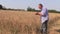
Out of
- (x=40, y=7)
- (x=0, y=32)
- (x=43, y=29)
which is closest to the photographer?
(x=0, y=32)

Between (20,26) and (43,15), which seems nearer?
(43,15)

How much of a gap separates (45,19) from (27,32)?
109cm

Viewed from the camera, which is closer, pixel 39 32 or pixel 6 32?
pixel 6 32

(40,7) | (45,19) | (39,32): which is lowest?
(39,32)

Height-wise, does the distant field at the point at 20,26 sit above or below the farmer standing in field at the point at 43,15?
below

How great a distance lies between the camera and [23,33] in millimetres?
10461

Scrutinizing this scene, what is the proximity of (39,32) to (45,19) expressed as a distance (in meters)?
1.21

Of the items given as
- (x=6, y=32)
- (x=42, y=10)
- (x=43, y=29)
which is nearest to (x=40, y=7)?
(x=42, y=10)

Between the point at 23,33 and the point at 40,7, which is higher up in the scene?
the point at 40,7

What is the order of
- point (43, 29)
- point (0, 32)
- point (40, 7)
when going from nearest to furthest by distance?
1. point (0, 32)
2. point (40, 7)
3. point (43, 29)

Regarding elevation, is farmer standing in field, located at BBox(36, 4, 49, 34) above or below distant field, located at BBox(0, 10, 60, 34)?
above

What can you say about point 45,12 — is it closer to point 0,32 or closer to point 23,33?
point 23,33

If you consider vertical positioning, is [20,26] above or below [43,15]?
below

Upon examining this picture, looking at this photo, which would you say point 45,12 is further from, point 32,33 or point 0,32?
point 0,32
